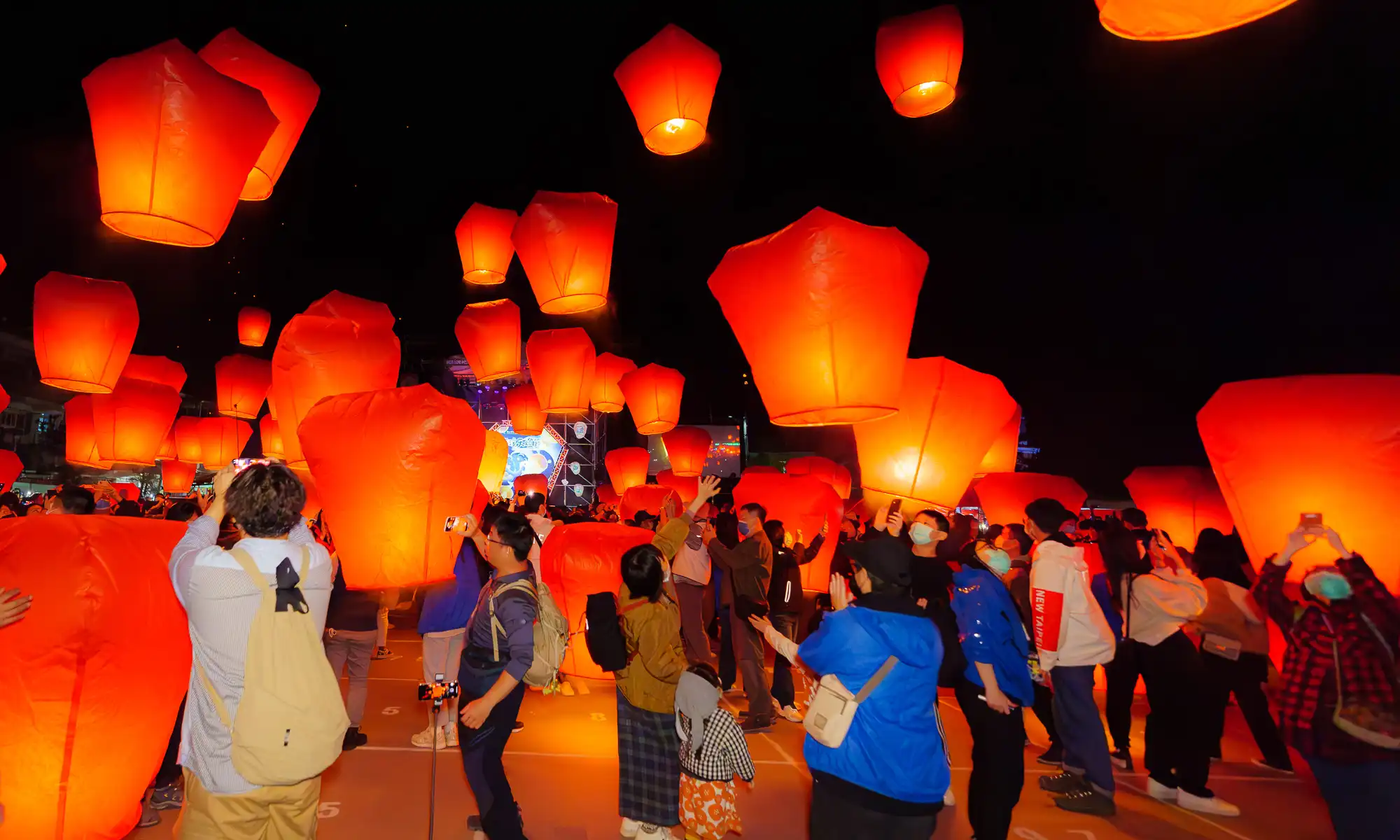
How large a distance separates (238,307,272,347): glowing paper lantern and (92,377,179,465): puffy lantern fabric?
1826 millimetres

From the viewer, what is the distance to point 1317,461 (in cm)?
333

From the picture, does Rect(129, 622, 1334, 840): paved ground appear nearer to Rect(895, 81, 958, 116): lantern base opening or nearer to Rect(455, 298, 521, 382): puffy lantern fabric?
Rect(455, 298, 521, 382): puffy lantern fabric

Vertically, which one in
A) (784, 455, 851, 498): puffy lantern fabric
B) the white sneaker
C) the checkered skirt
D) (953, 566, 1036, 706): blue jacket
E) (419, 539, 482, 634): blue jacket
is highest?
(784, 455, 851, 498): puffy lantern fabric

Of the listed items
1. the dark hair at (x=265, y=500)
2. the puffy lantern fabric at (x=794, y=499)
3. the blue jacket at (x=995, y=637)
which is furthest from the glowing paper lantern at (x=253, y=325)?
the blue jacket at (x=995, y=637)

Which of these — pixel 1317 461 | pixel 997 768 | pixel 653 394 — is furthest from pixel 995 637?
pixel 653 394

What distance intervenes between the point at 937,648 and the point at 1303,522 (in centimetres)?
229

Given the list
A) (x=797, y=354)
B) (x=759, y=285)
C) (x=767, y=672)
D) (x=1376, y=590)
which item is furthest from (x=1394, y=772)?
(x=767, y=672)

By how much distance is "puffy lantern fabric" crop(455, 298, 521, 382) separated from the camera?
7645mm

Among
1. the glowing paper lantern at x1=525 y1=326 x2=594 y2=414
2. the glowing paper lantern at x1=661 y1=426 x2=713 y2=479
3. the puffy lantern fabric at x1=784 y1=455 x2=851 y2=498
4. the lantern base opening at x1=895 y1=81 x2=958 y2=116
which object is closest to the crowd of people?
the glowing paper lantern at x1=525 y1=326 x2=594 y2=414

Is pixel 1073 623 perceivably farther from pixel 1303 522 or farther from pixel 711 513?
pixel 711 513

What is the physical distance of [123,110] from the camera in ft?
10.5

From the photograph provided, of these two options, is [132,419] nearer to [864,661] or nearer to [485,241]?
[485,241]

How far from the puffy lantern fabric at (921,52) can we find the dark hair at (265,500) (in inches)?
181

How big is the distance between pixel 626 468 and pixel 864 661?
1271cm
